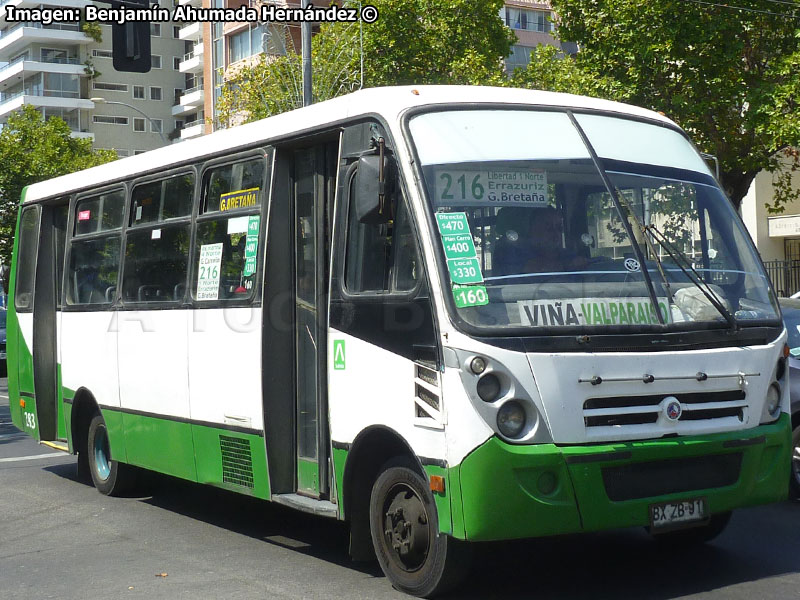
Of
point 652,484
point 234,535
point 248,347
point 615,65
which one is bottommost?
point 234,535

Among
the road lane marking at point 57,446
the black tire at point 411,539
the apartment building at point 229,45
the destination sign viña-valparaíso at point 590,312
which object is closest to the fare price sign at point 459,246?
the destination sign viña-valparaíso at point 590,312

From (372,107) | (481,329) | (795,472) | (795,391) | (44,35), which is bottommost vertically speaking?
(795,472)

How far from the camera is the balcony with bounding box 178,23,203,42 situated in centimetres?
7006

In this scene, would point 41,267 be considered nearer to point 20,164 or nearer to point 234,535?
point 234,535

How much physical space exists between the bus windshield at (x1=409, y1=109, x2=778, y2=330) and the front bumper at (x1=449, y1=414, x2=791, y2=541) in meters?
0.64

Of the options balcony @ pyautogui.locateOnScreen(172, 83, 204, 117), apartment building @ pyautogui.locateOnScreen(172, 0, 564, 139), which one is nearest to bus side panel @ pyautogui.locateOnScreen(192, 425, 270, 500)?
apartment building @ pyautogui.locateOnScreen(172, 0, 564, 139)

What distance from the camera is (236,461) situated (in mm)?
8289

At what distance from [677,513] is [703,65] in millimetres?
16846

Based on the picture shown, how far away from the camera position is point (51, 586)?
23.9ft

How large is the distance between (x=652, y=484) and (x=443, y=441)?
1158mm

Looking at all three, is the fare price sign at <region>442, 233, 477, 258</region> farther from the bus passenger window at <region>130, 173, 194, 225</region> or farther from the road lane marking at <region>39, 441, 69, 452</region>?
the road lane marking at <region>39, 441, 69, 452</region>

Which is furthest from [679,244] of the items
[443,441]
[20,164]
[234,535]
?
[20,164]

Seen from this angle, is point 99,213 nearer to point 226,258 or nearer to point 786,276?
point 226,258

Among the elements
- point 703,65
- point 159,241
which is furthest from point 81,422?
point 703,65
